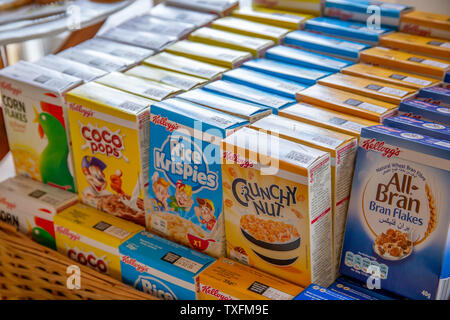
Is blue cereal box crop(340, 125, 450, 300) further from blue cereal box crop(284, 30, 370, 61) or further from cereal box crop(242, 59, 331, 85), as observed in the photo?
blue cereal box crop(284, 30, 370, 61)

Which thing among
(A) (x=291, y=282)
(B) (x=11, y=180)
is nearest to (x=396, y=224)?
(A) (x=291, y=282)

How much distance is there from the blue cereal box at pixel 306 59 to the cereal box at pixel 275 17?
179mm

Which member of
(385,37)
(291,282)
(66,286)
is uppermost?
(385,37)

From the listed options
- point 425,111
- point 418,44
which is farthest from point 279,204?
point 418,44

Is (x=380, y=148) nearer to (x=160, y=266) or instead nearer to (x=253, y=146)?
(x=253, y=146)

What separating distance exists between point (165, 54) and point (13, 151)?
0.63m

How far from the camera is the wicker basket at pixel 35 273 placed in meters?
1.63

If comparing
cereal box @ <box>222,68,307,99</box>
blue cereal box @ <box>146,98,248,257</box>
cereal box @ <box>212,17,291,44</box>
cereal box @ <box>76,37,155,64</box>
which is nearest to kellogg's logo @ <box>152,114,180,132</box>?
blue cereal box @ <box>146,98,248,257</box>

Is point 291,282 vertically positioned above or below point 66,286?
above

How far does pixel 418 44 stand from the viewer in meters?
1.85

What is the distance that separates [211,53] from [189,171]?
57cm

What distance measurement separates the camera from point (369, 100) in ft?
5.31

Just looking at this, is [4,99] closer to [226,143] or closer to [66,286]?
[66,286]

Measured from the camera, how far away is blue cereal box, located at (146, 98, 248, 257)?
1457mm
